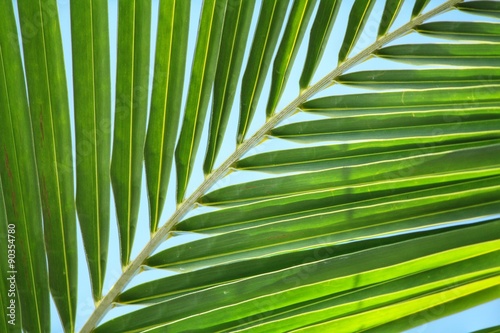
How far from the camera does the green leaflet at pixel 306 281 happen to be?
750 mm

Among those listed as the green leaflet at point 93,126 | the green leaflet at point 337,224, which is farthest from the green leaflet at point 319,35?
the green leaflet at point 93,126

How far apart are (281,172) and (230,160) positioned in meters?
0.12

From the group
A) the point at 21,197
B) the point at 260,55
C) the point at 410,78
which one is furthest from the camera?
the point at 410,78

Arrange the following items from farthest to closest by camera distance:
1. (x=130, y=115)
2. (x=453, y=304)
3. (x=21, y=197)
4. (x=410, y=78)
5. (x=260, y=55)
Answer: (x=410, y=78) → (x=260, y=55) → (x=130, y=115) → (x=21, y=197) → (x=453, y=304)

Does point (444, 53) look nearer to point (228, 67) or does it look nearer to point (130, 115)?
point (228, 67)

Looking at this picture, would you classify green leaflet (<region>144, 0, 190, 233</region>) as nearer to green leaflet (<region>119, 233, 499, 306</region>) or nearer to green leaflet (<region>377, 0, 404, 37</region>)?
green leaflet (<region>119, 233, 499, 306</region>)

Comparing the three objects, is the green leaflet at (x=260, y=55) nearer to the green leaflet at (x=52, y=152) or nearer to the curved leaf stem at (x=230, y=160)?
the curved leaf stem at (x=230, y=160)

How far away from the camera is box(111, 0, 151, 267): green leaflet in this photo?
957 mm

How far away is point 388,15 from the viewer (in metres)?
1.22

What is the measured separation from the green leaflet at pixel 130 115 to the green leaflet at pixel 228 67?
0.16m

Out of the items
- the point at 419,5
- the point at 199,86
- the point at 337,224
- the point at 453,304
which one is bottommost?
the point at 453,304

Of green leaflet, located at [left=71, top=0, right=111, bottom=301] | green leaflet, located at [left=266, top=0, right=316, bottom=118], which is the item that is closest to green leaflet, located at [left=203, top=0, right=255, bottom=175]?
green leaflet, located at [left=266, top=0, right=316, bottom=118]

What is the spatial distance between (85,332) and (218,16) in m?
0.65

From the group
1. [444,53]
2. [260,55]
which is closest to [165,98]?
[260,55]
